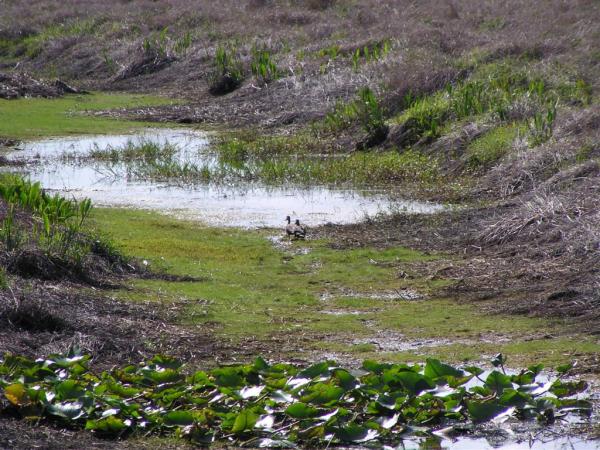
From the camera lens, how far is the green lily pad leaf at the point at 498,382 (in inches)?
259

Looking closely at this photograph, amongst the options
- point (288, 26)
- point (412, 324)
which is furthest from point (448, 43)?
point (412, 324)

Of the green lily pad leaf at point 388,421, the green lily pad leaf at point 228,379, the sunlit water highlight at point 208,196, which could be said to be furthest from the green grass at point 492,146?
the green lily pad leaf at point 388,421

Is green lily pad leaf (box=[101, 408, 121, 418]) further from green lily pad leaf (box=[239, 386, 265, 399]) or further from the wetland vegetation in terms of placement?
green lily pad leaf (box=[239, 386, 265, 399])

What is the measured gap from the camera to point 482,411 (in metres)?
6.41

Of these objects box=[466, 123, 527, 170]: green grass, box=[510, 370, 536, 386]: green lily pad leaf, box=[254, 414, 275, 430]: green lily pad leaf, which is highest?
box=[254, 414, 275, 430]: green lily pad leaf

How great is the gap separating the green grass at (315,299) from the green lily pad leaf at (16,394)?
8.24 ft

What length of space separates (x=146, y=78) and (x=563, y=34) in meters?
11.5

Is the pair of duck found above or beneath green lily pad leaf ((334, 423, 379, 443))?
beneath

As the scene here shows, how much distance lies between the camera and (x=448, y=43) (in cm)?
2378

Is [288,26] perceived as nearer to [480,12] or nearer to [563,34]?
[480,12]

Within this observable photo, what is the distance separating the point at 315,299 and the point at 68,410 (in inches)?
168

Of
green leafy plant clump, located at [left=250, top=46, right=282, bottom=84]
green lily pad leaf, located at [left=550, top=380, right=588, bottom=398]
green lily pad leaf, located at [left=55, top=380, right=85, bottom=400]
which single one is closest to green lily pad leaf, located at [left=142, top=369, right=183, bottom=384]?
green lily pad leaf, located at [left=55, top=380, right=85, bottom=400]

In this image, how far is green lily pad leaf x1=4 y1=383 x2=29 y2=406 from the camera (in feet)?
19.9

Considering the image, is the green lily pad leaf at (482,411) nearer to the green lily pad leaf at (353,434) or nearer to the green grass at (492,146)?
the green lily pad leaf at (353,434)
